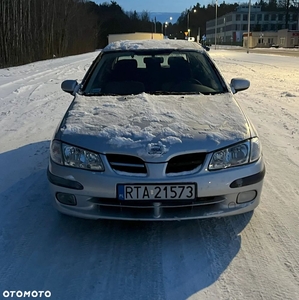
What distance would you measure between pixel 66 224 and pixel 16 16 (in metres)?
26.2

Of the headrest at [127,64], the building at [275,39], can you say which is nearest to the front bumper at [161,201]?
the headrest at [127,64]

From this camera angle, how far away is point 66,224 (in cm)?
349

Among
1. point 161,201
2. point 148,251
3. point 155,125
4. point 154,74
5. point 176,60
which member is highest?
point 176,60

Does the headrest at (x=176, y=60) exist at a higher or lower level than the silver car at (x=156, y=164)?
higher

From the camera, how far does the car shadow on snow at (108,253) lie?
2619 millimetres

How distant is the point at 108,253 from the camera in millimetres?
3016

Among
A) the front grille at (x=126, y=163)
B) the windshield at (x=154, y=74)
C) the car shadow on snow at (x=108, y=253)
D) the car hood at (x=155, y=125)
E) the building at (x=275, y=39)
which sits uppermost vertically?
the windshield at (x=154, y=74)

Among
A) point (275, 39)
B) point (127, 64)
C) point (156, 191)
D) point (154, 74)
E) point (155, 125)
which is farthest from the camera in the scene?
point (275, 39)

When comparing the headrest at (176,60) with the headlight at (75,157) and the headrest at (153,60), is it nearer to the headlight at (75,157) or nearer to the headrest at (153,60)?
the headrest at (153,60)

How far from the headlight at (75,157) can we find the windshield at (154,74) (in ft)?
4.31

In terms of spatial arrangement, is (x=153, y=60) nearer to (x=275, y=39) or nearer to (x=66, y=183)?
(x=66, y=183)

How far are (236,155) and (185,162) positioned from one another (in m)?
0.42

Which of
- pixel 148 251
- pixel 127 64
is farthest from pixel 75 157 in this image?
pixel 127 64

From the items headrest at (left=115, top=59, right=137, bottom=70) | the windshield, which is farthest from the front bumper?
headrest at (left=115, top=59, right=137, bottom=70)
